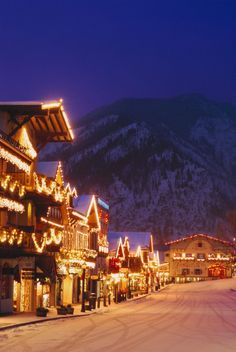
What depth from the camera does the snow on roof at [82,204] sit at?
61.1 m

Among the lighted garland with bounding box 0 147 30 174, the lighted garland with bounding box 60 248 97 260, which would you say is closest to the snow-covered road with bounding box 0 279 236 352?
the lighted garland with bounding box 0 147 30 174

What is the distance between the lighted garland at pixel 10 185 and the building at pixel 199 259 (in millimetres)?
124666

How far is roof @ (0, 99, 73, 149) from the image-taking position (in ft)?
131

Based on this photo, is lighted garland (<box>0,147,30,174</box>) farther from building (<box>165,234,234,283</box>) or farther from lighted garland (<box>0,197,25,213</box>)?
building (<box>165,234,234,283</box>)

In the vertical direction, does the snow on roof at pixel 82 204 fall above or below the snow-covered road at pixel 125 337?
above

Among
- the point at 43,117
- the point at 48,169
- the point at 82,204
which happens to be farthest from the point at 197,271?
the point at 43,117

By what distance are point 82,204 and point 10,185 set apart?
89.4ft

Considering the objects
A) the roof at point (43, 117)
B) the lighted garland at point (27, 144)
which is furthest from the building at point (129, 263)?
the lighted garland at point (27, 144)

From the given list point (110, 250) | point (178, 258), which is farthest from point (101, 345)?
point (178, 258)

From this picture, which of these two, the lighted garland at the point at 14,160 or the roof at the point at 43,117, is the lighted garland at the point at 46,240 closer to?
the lighted garland at the point at 14,160

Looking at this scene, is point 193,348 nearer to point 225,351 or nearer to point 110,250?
point 225,351

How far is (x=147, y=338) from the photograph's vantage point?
976 inches

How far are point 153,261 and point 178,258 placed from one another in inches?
1056

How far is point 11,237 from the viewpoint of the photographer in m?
34.9
